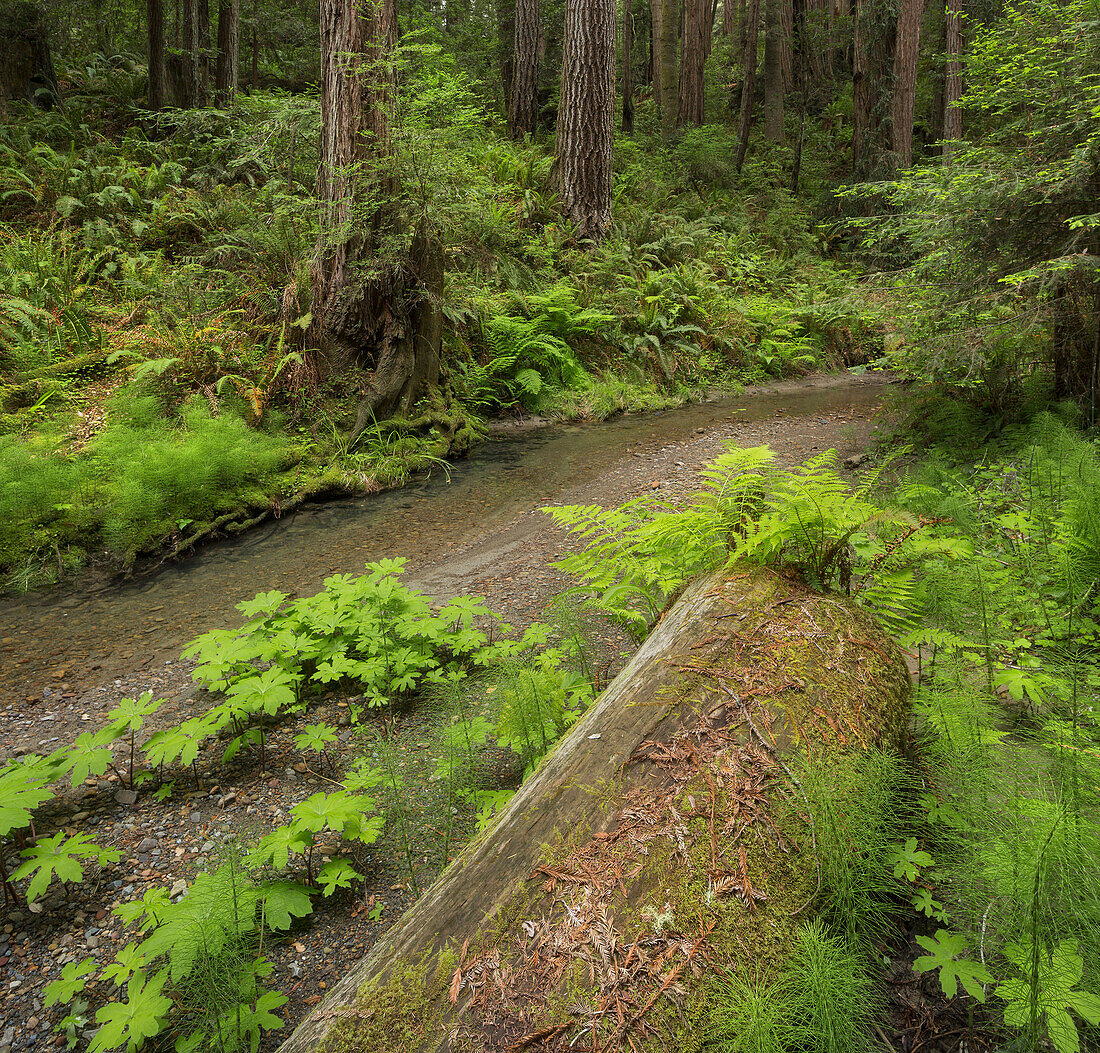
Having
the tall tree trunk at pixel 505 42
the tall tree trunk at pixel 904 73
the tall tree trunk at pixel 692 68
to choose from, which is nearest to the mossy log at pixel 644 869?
the tall tree trunk at pixel 904 73

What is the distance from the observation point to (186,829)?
2.88 m

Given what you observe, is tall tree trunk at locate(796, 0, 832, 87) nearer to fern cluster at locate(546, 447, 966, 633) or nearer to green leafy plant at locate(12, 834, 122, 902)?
fern cluster at locate(546, 447, 966, 633)

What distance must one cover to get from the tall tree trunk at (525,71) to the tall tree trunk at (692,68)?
591 centimetres

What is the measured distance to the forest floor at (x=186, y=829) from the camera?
223 cm

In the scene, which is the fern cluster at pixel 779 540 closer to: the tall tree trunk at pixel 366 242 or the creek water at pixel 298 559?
the creek water at pixel 298 559

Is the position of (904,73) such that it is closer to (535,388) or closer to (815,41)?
(815,41)

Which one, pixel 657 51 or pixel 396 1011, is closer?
pixel 396 1011

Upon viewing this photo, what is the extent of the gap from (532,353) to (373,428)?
11.1 ft

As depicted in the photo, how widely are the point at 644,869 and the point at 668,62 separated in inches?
996

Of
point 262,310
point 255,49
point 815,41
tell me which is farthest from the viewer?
point 815,41

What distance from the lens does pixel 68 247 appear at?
855cm

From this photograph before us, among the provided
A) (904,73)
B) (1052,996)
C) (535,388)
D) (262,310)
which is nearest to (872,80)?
(904,73)

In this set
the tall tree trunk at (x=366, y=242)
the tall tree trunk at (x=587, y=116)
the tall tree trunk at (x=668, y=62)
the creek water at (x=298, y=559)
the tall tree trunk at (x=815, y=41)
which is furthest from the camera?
the tall tree trunk at (x=815, y=41)

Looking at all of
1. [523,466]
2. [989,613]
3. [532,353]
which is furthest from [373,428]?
[989,613]
